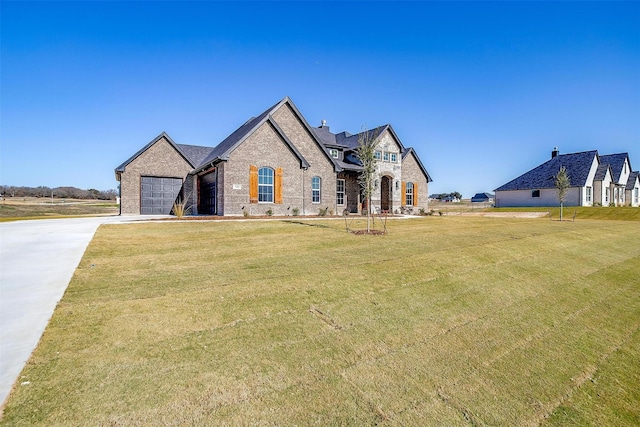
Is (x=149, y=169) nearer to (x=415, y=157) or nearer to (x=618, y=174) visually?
(x=415, y=157)

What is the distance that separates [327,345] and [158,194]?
24546 millimetres

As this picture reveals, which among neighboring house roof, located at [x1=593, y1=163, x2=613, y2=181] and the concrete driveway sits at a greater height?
neighboring house roof, located at [x1=593, y1=163, x2=613, y2=181]

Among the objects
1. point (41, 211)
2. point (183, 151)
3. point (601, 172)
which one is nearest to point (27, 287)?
point (183, 151)

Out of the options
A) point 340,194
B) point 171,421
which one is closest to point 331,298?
point 171,421

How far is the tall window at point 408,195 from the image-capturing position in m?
30.8

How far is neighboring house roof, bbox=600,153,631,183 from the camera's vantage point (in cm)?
4319

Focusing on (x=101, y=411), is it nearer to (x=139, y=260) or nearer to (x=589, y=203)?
(x=139, y=260)

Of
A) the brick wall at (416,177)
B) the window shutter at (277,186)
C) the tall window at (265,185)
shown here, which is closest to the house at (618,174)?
the brick wall at (416,177)

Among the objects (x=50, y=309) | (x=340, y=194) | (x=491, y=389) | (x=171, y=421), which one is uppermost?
(x=340, y=194)

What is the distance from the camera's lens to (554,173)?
40.0m

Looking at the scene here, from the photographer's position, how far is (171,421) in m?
2.57

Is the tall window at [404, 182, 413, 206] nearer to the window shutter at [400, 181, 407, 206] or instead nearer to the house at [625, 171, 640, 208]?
the window shutter at [400, 181, 407, 206]

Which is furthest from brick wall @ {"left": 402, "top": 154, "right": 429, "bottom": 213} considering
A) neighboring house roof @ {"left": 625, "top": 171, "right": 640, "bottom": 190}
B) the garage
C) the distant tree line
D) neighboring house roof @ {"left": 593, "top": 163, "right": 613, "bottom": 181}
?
the distant tree line

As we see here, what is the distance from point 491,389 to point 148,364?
3.65 meters
